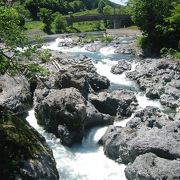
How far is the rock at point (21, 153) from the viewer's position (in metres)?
16.8

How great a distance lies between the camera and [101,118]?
108 feet

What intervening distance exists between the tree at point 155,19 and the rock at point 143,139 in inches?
1443

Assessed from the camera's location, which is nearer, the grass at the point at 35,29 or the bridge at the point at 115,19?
the grass at the point at 35,29

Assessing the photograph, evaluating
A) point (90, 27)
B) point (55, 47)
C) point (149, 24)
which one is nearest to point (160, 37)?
point (149, 24)

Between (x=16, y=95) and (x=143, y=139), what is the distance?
13.9 m

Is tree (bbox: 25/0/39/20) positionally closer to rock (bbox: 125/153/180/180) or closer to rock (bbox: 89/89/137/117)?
rock (bbox: 89/89/137/117)

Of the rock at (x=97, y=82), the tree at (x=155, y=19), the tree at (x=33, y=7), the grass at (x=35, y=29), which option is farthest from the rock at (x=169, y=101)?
the tree at (x=33, y=7)

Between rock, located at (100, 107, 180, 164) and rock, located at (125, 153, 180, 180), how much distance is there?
1.30 metres

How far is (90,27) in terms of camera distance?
126 m

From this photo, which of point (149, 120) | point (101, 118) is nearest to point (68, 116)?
point (101, 118)

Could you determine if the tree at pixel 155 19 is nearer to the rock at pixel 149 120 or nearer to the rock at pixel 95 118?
the rock at pixel 95 118

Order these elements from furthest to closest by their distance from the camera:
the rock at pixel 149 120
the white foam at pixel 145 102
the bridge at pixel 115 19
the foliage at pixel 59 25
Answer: the bridge at pixel 115 19, the foliage at pixel 59 25, the white foam at pixel 145 102, the rock at pixel 149 120

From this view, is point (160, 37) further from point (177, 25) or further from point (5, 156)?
point (5, 156)

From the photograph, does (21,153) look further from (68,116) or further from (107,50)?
(107,50)
